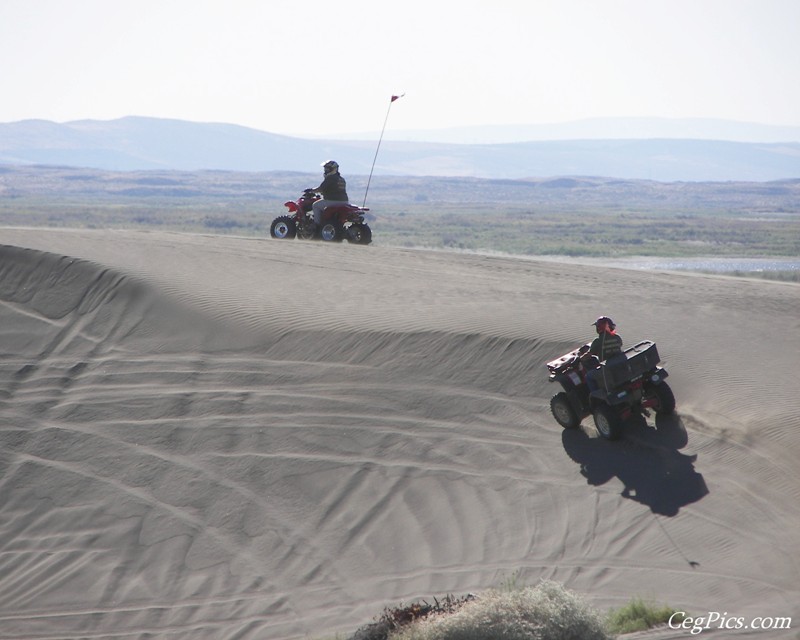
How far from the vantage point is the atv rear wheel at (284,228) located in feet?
72.4

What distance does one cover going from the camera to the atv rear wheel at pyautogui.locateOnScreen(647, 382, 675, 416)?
10836mm

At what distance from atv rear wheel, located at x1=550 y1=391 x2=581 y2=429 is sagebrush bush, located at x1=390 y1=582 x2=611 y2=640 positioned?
4.39m

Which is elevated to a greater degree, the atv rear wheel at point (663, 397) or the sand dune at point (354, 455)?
the atv rear wheel at point (663, 397)

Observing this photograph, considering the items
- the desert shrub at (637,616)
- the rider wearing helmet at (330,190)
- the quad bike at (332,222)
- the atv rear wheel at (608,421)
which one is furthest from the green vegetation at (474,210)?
the desert shrub at (637,616)

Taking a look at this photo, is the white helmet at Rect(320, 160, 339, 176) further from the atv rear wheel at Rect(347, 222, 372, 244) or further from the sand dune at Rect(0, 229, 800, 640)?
the sand dune at Rect(0, 229, 800, 640)

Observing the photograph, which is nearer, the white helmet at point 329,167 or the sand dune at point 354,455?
the sand dune at point 354,455

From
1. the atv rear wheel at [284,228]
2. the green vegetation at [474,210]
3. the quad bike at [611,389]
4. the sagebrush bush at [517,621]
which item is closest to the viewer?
the sagebrush bush at [517,621]

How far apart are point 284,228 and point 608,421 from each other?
1284 centimetres

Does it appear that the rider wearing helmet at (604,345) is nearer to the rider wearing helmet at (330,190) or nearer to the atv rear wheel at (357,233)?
the rider wearing helmet at (330,190)

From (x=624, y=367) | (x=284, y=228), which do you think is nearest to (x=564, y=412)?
(x=624, y=367)

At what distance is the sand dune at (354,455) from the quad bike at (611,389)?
0.84 ft

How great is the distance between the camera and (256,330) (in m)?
14.6

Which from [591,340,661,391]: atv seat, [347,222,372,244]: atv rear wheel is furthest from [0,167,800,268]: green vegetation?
[591,340,661,391]: atv seat

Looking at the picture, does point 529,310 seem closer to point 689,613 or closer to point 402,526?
point 402,526
